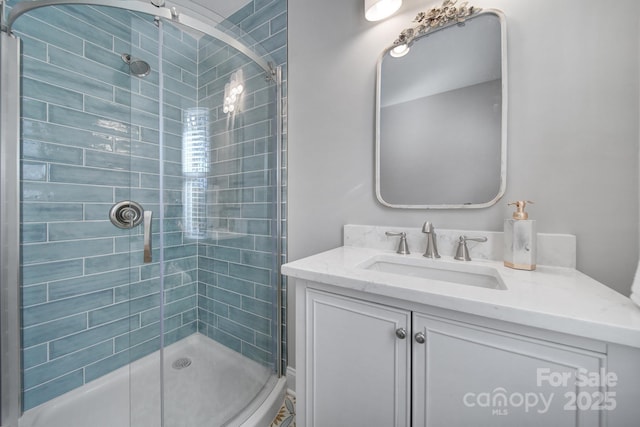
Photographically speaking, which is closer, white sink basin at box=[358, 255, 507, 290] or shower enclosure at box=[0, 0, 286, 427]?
white sink basin at box=[358, 255, 507, 290]

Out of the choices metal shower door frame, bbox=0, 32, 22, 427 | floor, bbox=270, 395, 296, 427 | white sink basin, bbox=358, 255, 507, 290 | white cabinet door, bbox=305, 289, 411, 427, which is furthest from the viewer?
floor, bbox=270, 395, 296, 427

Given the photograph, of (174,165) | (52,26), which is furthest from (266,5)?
(174,165)

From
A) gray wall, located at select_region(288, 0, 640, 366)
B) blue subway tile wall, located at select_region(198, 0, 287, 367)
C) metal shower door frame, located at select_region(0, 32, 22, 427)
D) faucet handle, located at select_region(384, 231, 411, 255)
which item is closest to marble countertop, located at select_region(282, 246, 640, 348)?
gray wall, located at select_region(288, 0, 640, 366)

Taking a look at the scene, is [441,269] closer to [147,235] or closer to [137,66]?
[147,235]

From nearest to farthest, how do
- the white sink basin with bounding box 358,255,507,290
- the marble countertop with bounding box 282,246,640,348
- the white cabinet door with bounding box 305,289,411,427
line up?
the marble countertop with bounding box 282,246,640,348
the white cabinet door with bounding box 305,289,411,427
the white sink basin with bounding box 358,255,507,290

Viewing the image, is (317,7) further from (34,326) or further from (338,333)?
(34,326)

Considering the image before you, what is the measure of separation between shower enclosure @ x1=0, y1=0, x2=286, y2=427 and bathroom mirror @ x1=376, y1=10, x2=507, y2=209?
0.71m

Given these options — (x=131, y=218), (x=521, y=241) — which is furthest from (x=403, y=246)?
(x=131, y=218)

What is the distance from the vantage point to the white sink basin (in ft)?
2.55

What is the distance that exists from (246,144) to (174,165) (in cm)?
37

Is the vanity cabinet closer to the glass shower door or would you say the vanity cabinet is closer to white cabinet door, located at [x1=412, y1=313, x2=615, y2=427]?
white cabinet door, located at [x1=412, y1=313, x2=615, y2=427]

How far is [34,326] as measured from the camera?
109 centimetres

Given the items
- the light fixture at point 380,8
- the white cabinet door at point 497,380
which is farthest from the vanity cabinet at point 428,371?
the light fixture at point 380,8

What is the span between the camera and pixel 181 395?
0.97m
